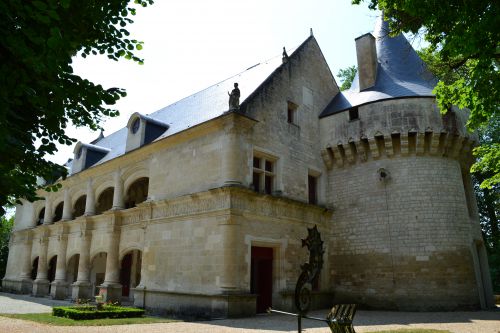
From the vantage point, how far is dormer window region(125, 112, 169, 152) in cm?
1773

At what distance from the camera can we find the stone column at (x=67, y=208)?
71.0 ft

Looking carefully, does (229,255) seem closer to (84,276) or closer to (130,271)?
(130,271)

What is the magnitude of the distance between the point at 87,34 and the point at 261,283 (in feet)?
34.2

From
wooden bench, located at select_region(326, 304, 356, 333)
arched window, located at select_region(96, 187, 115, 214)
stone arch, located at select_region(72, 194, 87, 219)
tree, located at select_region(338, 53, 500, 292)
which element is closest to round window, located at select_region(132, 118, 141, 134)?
arched window, located at select_region(96, 187, 115, 214)

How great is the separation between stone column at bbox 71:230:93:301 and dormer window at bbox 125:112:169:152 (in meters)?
5.22

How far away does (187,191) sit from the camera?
14.5 m

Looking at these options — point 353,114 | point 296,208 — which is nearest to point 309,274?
point 296,208

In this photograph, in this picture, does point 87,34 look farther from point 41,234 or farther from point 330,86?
point 41,234

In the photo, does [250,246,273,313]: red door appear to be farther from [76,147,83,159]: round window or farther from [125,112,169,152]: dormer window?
[76,147,83,159]: round window

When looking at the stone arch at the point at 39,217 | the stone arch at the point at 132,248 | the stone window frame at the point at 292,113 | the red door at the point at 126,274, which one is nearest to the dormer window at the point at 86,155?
the stone arch at the point at 39,217

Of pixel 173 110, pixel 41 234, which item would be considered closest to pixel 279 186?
pixel 173 110

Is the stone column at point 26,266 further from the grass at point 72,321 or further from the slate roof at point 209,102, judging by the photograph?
the grass at point 72,321

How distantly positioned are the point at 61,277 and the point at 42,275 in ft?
9.32

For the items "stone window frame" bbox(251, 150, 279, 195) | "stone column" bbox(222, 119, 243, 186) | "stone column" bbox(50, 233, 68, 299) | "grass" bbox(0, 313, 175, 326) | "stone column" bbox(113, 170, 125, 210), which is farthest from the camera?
"stone column" bbox(50, 233, 68, 299)
